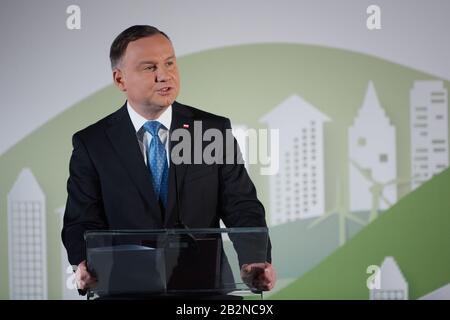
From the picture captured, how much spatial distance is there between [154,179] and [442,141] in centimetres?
161

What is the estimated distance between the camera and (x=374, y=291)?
4.45 metres

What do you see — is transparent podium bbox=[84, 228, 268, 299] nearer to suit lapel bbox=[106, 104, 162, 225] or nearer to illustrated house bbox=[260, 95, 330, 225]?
suit lapel bbox=[106, 104, 162, 225]

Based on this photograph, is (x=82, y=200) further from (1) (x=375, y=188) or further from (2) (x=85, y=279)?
(1) (x=375, y=188)

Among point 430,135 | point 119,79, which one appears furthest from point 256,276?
point 430,135

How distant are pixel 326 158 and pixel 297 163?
164 mm

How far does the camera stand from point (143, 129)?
3.97m

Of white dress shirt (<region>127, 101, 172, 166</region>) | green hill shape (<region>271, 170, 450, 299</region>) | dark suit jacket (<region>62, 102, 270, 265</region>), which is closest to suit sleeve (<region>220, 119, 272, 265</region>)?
dark suit jacket (<region>62, 102, 270, 265</region>)

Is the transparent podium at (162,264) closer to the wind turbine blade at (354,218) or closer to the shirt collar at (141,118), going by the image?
the shirt collar at (141,118)

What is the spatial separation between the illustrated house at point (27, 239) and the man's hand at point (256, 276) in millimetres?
1893

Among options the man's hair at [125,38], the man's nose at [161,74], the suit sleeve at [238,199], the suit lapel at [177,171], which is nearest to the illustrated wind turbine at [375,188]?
the suit sleeve at [238,199]

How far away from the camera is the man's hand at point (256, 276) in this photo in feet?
9.45
